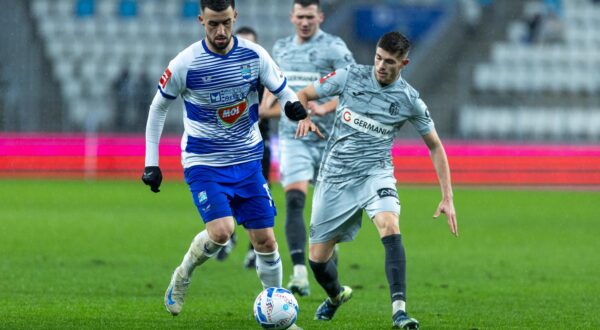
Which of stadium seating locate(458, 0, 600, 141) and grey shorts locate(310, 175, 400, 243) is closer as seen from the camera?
grey shorts locate(310, 175, 400, 243)

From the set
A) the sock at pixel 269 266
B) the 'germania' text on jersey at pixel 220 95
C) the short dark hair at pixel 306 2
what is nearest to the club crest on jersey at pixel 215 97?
the 'germania' text on jersey at pixel 220 95

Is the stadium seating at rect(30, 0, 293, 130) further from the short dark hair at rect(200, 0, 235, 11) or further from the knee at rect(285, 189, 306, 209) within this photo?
the short dark hair at rect(200, 0, 235, 11)

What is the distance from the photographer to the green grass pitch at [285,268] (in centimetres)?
852

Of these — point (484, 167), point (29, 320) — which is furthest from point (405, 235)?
point (484, 167)

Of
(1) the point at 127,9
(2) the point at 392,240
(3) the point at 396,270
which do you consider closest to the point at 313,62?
(2) the point at 392,240

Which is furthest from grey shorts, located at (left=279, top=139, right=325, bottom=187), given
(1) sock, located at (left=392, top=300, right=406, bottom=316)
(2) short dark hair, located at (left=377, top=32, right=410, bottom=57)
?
(1) sock, located at (left=392, top=300, right=406, bottom=316)

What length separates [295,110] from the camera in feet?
26.1

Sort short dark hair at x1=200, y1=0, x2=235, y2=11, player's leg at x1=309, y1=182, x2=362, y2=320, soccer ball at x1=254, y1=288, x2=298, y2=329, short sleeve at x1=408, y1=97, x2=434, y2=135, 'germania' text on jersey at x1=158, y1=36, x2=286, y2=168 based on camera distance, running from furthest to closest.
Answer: player's leg at x1=309, y1=182, x2=362, y2=320 < short sleeve at x1=408, y1=97, x2=434, y2=135 < 'germania' text on jersey at x1=158, y1=36, x2=286, y2=168 < short dark hair at x1=200, y1=0, x2=235, y2=11 < soccer ball at x1=254, y1=288, x2=298, y2=329

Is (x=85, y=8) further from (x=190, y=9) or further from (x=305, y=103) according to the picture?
(x=305, y=103)

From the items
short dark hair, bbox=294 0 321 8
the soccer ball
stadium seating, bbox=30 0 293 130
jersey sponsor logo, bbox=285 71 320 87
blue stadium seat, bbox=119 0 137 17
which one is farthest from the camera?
blue stadium seat, bbox=119 0 137 17

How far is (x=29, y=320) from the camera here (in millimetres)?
8055

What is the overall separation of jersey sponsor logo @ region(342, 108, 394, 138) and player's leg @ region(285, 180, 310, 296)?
2169mm

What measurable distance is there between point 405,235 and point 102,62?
1430cm

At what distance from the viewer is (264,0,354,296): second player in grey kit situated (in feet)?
35.1
